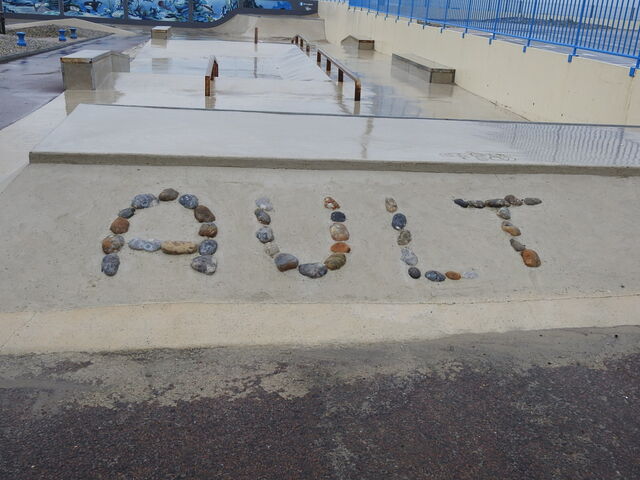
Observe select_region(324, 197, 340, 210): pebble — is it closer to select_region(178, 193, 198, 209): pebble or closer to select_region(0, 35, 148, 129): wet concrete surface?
select_region(178, 193, 198, 209): pebble

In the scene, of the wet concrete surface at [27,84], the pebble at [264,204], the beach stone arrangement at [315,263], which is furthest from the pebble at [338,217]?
the wet concrete surface at [27,84]

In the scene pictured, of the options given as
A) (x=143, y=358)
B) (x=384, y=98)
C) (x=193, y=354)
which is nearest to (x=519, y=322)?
(x=193, y=354)

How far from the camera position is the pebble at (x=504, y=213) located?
4.57m

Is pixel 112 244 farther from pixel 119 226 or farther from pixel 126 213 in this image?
pixel 126 213

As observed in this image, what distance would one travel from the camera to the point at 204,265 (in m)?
3.95

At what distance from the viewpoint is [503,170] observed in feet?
16.2

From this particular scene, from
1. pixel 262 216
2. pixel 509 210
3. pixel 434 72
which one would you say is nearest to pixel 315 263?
pixel 262 216

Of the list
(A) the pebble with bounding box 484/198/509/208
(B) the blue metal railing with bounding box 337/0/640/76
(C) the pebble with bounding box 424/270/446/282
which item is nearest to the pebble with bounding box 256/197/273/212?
(C) the pebble with bounding box 424/270/446/282

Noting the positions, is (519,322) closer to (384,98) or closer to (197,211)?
(197,211)

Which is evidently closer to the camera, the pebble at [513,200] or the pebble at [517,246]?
the pebble at [517,246]

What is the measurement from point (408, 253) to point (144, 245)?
1878mm

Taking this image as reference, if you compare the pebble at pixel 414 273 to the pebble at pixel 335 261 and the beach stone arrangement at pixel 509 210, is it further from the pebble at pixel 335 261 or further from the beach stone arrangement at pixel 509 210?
the beach stone arrangement at pixel 509 210

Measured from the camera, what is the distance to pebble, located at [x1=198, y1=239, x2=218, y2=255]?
4.06m

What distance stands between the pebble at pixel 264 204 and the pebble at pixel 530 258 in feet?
6.31
